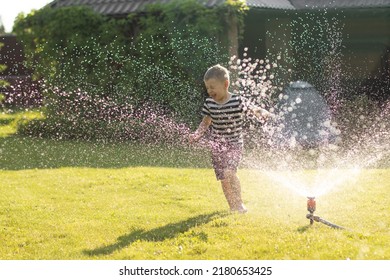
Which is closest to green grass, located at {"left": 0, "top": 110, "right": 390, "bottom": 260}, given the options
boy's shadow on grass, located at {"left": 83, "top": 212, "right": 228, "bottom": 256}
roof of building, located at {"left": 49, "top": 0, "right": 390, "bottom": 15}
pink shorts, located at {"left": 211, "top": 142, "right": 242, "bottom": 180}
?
boy's shadow on grass, located at {"left": 83, "top": 212, "right": 228, "bottom": 256}

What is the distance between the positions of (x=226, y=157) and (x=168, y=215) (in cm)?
76

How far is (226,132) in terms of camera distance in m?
5.87

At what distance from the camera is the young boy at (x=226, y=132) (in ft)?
18.9

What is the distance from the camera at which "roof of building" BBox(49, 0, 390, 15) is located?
41.3 feet

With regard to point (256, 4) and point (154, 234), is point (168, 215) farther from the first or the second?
point (256, 4)

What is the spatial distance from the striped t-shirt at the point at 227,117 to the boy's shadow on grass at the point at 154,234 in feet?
2.42

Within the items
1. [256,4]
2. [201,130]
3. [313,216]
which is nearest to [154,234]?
[201,130]

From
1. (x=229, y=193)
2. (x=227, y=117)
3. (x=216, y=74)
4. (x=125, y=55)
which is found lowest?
(x=229, y=193)

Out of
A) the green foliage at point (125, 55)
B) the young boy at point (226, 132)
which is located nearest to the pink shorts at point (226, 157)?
the young boy at point (226, 132)

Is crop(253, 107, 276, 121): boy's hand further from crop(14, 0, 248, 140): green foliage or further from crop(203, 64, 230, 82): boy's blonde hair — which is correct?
crop(14, 0, 248, 140): green foliage

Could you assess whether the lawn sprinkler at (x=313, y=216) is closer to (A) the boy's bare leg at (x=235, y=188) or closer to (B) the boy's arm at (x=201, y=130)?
(A) the boy's bare leg at (x=235, y=188)

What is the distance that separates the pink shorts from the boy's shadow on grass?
0.43 metres

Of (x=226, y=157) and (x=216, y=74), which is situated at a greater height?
(x=216, y=74)

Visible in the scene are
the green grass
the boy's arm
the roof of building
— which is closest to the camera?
the green grass
